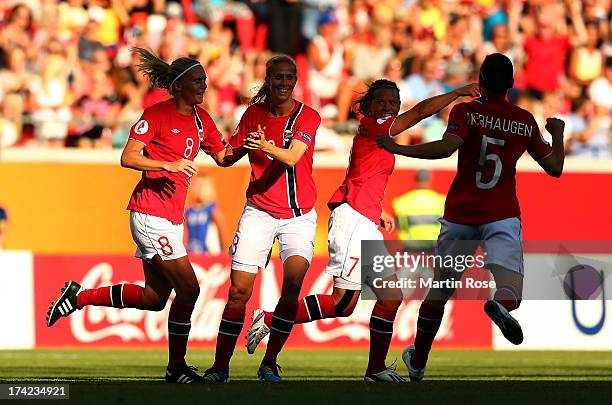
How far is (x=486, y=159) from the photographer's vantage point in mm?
10047

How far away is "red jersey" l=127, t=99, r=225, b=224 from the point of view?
10508mm

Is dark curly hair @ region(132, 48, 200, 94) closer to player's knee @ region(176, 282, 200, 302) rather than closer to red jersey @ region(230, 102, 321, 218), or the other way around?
red jersey @ region(230, 102, 321, 218)

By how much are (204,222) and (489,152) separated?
9661mm

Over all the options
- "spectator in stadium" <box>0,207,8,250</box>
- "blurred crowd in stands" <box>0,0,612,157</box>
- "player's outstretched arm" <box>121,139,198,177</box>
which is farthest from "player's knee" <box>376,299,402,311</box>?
"spectator in stadium" <box>0,207,8,250</box>

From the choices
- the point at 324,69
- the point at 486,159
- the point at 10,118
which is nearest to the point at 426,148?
the point at 486,159

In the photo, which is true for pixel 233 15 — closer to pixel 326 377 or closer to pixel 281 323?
pixel 326 377

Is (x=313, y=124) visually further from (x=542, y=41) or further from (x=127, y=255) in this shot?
(x=542, y=41)

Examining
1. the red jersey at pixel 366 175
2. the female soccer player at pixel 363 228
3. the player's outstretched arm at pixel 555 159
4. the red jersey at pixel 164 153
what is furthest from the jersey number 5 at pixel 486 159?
the red jersey at pixel 164 153

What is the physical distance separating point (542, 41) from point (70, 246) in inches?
309

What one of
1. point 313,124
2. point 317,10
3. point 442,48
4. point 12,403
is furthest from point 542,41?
point 12,403

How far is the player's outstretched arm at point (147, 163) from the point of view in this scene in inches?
395

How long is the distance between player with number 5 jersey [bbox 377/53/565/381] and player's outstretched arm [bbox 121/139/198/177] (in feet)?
4.59

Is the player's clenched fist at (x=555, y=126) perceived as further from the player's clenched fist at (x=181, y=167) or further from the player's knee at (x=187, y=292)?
the player's knee at (x=187, y=292)

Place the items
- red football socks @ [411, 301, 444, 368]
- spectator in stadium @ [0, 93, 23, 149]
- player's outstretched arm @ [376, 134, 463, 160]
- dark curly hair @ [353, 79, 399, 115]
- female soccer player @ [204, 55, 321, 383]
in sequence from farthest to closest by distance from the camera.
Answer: spectator in stadium @ [0, 93, 23, 149] < dark curly hair @ [353, 79, 399, 115] < female soccer player @ [204, 55, 321, 383] < red football socks @ [411, 301, 444, 368] < player's outstretched arm @ [376, 134, 463, 160]
